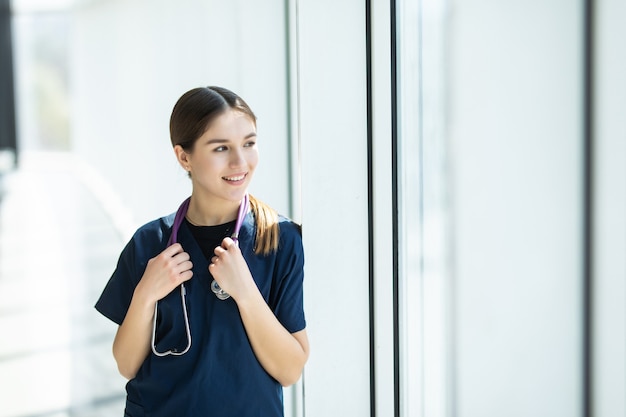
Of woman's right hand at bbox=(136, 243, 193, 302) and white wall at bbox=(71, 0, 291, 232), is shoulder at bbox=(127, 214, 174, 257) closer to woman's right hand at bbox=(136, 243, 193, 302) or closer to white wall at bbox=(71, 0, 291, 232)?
woman's right hand at bbox=(136, 243, 193, 302)

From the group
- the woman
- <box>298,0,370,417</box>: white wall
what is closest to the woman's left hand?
the woman

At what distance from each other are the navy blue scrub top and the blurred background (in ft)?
1.29

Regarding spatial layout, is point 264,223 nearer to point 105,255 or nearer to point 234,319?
point 234,319

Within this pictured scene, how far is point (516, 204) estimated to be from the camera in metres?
1.37

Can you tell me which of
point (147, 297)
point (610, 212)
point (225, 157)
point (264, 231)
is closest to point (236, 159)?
point (225, 157)

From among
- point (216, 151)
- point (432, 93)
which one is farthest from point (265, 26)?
point (216, 151)

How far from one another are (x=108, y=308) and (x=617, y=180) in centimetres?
86

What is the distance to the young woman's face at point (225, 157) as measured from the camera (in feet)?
4.01

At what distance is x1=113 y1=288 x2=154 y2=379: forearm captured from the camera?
3.96ft

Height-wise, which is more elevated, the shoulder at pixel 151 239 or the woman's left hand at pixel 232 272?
the shoulder at pixel 151 239

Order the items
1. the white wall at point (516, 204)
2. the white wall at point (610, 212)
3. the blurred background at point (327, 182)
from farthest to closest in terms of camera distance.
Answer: the blurred background at point (327, 182)
the white wall at point (516, 204)
the white wall at point (610, 212)

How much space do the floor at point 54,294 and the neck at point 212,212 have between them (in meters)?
0.44

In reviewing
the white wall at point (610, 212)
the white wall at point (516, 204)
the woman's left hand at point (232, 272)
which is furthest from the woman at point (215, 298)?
the white wall at point (610, 212)

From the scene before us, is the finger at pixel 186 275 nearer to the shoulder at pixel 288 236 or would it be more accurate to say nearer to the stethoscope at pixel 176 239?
the stethoscope at pixel 176 239
